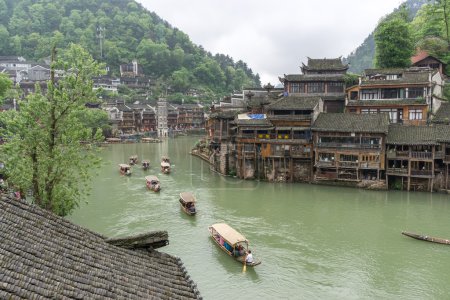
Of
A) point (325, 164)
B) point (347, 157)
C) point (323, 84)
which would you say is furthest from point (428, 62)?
point (325, 164)

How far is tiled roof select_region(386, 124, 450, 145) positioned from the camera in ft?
132

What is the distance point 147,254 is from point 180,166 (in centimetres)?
5142

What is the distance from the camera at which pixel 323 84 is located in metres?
59.0

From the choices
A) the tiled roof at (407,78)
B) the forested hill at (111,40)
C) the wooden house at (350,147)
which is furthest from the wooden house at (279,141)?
the forested hill at (111,40)

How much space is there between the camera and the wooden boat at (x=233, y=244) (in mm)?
24337

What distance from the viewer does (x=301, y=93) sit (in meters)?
59.8

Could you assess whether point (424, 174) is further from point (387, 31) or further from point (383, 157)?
point (387, 31)

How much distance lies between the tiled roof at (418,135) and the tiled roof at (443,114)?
5698mm

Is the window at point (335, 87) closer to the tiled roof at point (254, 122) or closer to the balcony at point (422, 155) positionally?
the tiled roof at point (254, 122)

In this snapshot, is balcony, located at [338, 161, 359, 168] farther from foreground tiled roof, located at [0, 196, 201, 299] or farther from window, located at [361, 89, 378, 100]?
foreground tiled roof, located at [0, 196, 201, 299]

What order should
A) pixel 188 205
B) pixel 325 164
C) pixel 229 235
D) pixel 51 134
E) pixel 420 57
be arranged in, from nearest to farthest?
pixel 51 134, pixel 229 235, pixel 188 205, pixel 325 164, pixel 420 57

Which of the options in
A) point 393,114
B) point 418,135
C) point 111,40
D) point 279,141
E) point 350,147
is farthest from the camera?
point 111,40

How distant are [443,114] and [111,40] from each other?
486 feet

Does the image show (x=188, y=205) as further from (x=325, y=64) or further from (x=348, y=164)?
(x=325, y=64)
